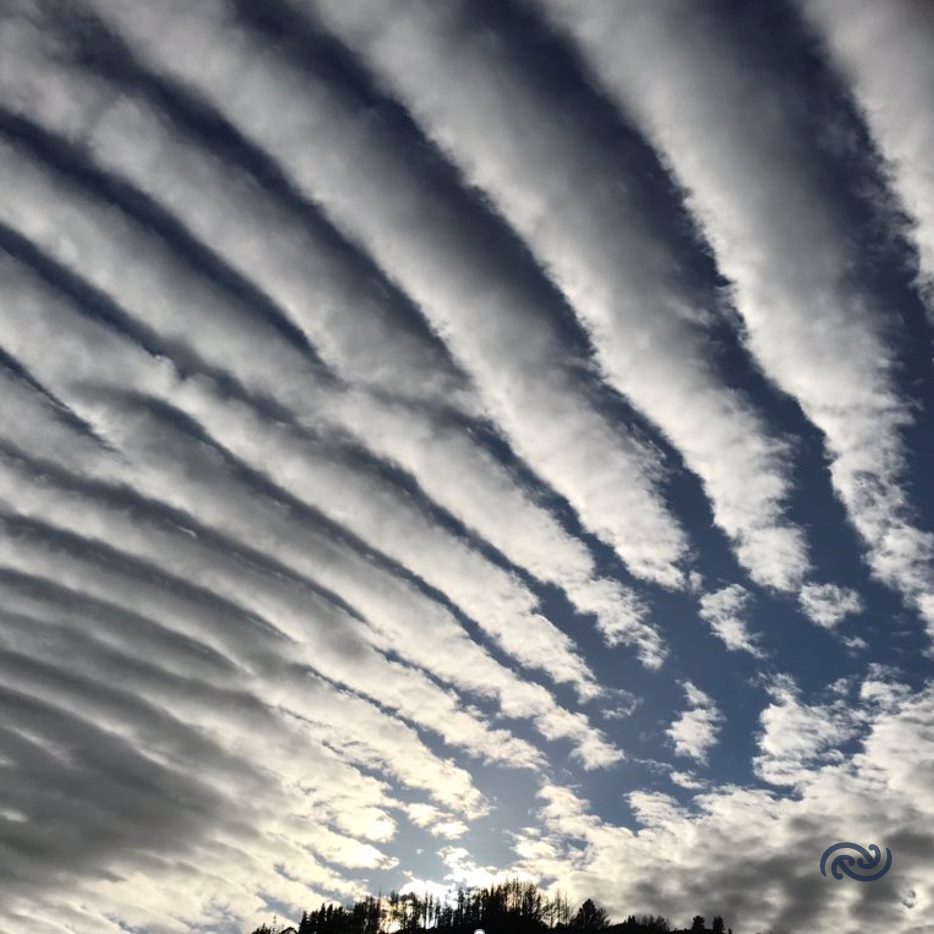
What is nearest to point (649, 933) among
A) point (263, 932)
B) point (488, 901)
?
point (488, 901)

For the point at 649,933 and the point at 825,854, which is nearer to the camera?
the point at 825,854

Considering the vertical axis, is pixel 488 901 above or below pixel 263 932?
above

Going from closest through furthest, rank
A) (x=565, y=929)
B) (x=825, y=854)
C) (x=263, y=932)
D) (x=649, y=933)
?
1. (x=825, y=854)
2. (x=649, y=933)
3. (x=565, y=929)
4. (x=263, y=932)

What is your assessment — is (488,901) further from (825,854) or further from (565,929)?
(825,854)

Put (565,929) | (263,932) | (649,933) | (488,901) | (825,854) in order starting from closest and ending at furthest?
1. (825,854)
2. (649,933)
3. (565,929)
4. (263,932)
5. (488,901)

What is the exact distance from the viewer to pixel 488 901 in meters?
161

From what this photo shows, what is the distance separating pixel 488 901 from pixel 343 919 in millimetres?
29209

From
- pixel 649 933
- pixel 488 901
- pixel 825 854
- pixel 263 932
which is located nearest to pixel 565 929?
pixel 649 933

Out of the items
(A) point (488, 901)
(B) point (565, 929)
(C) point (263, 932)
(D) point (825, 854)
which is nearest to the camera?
(D) point (825, 854)

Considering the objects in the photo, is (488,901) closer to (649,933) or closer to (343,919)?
(343,919)

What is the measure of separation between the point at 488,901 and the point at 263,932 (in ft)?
146

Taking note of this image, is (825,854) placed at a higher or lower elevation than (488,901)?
lower

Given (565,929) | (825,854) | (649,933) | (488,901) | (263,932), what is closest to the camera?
(825,854)

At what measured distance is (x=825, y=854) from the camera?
43156 mm
